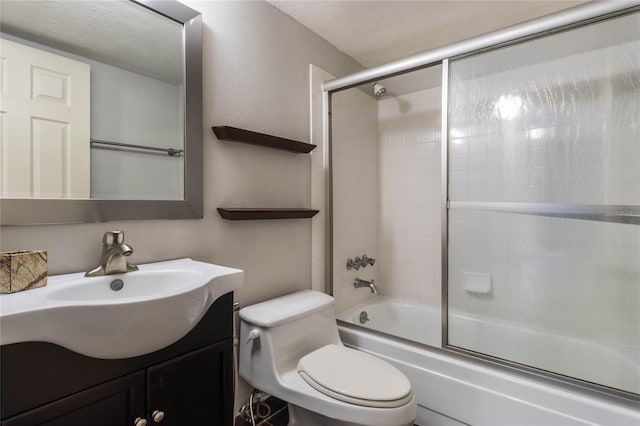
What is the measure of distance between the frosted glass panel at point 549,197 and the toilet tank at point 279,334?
656mm

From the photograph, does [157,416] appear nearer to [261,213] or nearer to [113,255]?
[113,255]

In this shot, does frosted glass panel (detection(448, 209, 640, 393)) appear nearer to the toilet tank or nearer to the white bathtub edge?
the white bathtub edge

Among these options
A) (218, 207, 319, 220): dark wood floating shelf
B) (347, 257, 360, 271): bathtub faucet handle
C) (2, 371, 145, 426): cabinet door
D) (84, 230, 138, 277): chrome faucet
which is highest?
(218, 207, 319, 220): dark wood floating shelf

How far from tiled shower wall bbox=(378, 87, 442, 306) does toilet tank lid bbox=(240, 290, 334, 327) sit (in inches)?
42.6

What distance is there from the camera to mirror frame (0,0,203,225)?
41.6 inches

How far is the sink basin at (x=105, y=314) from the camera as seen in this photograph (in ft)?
2.20

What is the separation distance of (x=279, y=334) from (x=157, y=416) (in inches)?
24.0

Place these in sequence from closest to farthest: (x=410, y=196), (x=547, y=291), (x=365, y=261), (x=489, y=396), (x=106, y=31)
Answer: (x=106, y=31)
(x=489, y=396)
(x=547, y=291)
(x=365, y=261)
(x=410, y=196)

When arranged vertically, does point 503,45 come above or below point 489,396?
above

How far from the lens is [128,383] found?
2.71 ft

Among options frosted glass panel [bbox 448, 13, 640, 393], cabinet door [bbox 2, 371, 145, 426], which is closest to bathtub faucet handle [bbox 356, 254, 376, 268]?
frosted glass panel [bbox 448, 13, 640, 393]

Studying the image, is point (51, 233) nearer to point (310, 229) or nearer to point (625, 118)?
point (310, 229)

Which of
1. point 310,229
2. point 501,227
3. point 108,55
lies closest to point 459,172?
point 501,227

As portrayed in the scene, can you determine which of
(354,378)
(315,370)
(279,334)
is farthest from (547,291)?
(279,334)
